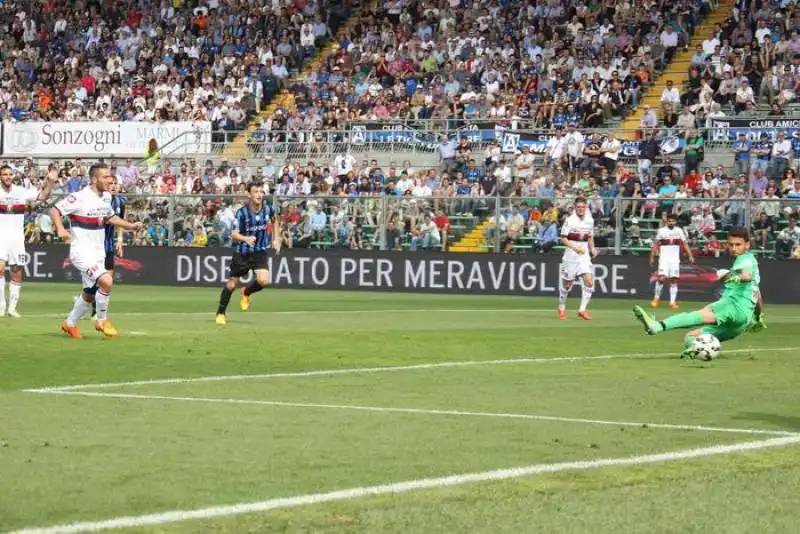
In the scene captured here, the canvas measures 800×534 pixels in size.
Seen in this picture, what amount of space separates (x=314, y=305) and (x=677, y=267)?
7.96 metres

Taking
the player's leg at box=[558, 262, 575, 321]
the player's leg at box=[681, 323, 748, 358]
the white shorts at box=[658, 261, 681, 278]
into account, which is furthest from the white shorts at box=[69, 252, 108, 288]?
the white shorts at box=[658, 261, 681, 278]

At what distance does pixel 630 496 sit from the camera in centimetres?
791

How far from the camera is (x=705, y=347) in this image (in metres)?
16.0

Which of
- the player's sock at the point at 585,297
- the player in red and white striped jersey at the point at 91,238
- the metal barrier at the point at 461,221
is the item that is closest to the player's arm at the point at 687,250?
the metal barrier at the point at 461,221

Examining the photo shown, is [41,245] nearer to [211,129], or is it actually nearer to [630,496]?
[211,129]

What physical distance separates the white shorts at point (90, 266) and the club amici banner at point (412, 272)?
697 inches

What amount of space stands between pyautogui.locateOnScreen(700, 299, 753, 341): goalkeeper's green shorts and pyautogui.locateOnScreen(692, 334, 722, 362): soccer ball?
30 cm

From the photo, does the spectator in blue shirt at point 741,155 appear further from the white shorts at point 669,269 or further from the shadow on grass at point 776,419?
the shadow on grass at point 776,419

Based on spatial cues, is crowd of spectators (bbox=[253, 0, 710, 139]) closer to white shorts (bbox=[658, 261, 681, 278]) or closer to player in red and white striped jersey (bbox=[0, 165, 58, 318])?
white shorts (bbox=[658, 261, 681, 278])

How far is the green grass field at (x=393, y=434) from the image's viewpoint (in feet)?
24.3

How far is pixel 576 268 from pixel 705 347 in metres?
11.0

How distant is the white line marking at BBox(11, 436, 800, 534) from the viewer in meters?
7.02

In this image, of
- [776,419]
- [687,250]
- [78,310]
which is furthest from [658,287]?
[776,419]

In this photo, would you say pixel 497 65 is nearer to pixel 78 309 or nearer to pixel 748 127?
pixel 748 127
